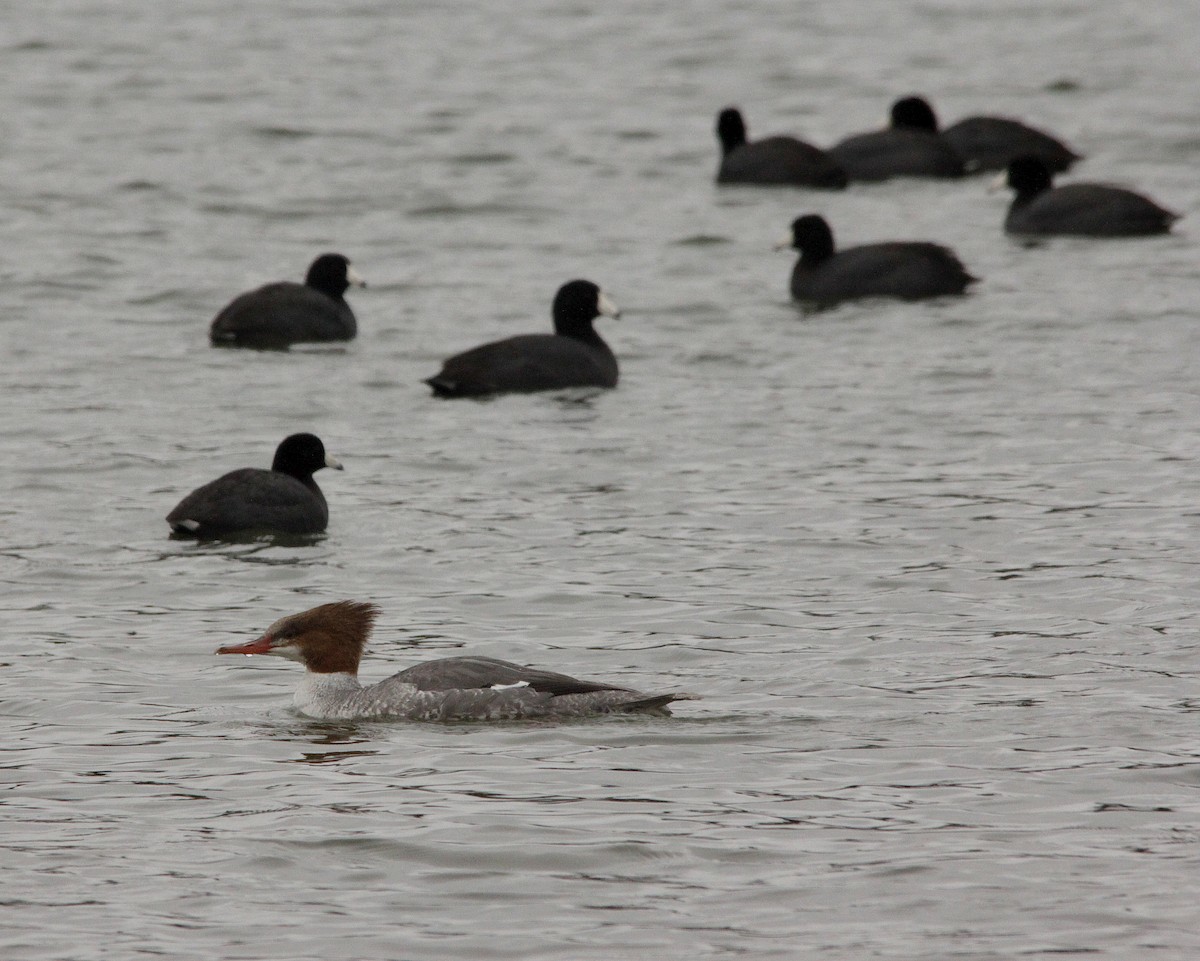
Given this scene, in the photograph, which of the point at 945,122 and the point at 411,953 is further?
the point at 945,122

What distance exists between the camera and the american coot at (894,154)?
98.5 ft

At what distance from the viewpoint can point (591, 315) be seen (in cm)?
2134

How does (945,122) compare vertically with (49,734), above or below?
above

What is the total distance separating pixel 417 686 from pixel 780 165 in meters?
18.3

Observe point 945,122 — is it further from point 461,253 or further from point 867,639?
point 867,639

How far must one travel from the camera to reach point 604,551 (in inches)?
612

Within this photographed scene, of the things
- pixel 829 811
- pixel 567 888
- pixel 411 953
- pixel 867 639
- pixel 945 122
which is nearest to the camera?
pixel 411 953

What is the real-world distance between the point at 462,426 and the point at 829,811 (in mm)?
9428

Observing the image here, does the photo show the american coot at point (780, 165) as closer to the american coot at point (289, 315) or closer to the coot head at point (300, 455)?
the american coot at point (289, 315)

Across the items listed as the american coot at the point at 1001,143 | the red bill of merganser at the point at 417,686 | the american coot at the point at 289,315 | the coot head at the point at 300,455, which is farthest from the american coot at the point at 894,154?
the red bill of merganser at the point at 417,686

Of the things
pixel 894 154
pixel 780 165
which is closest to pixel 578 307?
pixel 780 165

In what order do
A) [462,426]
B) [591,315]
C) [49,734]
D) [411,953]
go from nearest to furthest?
[411,953], [49,734], [462,426], [591,315]

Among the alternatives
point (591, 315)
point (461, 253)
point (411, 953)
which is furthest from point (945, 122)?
point (411, 953)

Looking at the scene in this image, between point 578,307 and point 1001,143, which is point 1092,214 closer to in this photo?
point 1001,143
